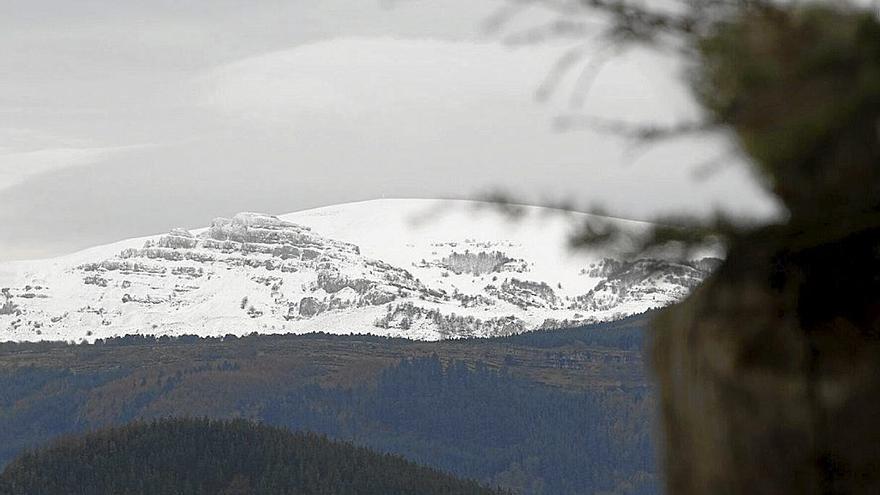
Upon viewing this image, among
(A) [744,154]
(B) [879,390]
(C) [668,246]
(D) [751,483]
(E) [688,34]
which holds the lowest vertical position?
(D) [751,483]

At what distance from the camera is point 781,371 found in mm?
2395

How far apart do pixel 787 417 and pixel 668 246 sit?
1.89ft

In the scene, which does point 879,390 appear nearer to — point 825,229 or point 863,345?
point 863,345

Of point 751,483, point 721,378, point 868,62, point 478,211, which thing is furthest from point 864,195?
point 478,211

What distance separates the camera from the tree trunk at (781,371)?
2.38 meters

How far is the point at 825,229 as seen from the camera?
246cm

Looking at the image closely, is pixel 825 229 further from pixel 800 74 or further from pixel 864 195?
pixel 800 74

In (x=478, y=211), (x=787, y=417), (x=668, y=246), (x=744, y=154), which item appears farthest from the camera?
(x=478, y=211)

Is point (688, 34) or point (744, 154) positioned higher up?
point (688, 34)

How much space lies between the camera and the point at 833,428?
238 cm

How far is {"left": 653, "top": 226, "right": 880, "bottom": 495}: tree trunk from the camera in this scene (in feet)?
7.81

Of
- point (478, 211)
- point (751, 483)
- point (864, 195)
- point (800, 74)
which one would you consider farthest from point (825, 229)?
point (478, 211)

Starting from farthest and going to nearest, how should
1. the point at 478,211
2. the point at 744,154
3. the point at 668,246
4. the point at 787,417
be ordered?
the point at 478,211 → the point at 668,246 → the point at 744,154 → the point at 787,417

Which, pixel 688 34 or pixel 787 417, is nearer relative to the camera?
pixel 787 417
